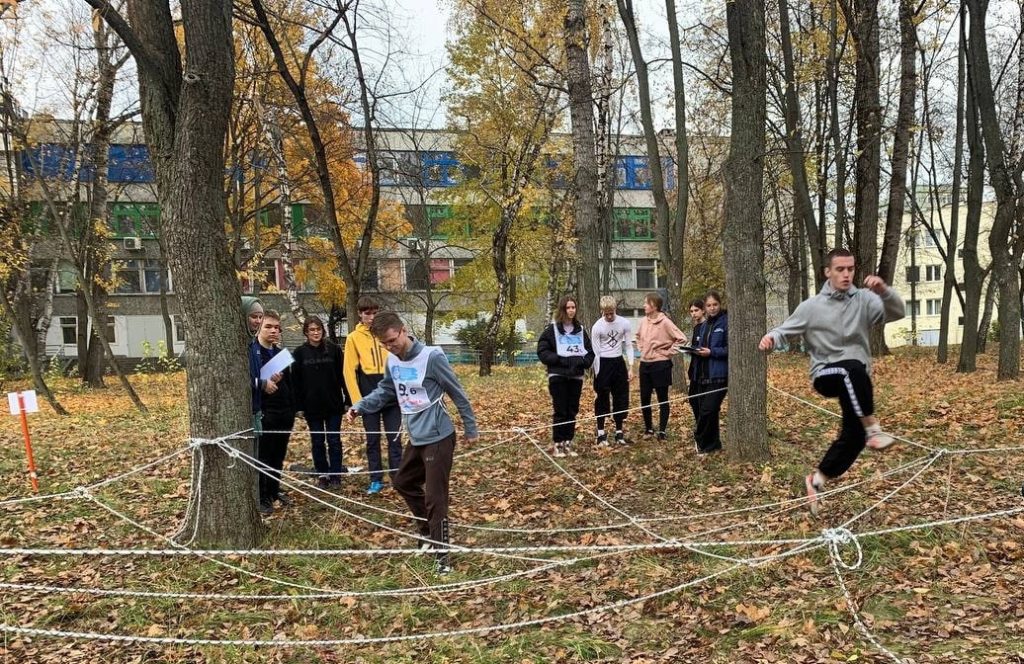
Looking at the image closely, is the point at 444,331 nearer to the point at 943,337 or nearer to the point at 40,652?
the point at 943,337

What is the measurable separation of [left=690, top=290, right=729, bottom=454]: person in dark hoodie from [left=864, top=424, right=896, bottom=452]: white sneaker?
7.70 feet

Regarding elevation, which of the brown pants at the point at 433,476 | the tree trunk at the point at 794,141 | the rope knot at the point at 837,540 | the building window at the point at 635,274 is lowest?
the rope knot at the point at 837,540

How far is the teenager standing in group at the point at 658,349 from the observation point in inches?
307

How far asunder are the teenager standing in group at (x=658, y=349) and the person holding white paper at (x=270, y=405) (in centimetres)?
386

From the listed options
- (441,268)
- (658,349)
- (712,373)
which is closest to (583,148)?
(658,349)

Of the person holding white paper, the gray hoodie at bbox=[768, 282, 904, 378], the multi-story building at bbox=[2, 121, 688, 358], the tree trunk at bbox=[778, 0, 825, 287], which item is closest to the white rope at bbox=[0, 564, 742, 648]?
the gray hoodie at bbox=[768, 282, 904, 378]

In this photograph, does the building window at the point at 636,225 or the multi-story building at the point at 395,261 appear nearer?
the multi-story building at the point at 395,261

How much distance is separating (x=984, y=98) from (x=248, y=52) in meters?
14.6

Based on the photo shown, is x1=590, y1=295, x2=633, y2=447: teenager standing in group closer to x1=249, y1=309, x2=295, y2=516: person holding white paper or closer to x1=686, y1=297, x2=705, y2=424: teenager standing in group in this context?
x1=686, y1=297, x2=705, y2=424: teenager standing in group

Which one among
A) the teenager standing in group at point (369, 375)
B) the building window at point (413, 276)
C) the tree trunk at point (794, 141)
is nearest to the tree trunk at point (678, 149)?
the tree trunk at point (794, 141)

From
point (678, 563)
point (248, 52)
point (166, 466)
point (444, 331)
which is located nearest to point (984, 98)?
point (678, 563)

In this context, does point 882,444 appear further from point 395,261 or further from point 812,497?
point 395,261

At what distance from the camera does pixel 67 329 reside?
36.1m

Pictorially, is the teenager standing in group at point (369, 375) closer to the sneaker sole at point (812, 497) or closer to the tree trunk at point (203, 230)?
the tree trunk at point (203, 230)
